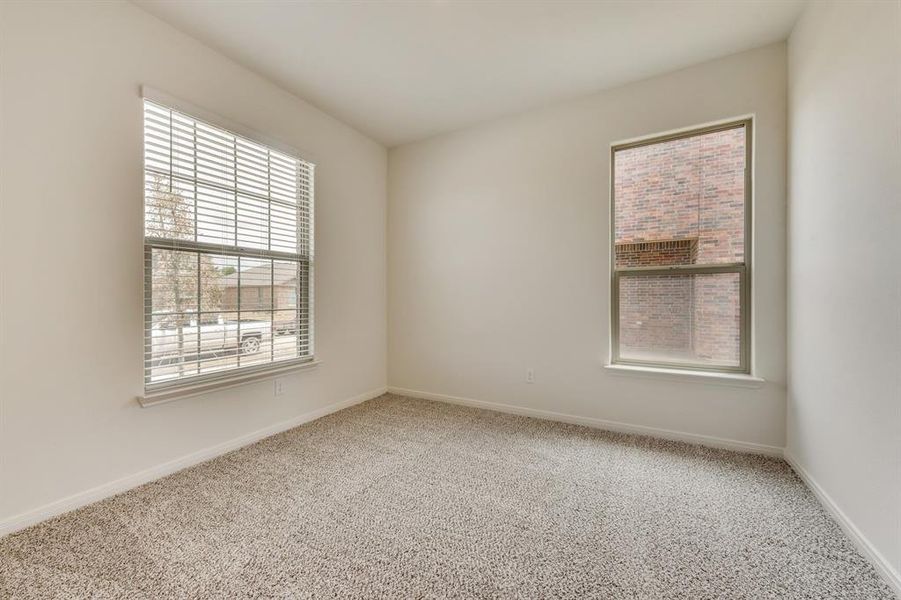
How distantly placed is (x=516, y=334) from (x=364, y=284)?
5.22 feet

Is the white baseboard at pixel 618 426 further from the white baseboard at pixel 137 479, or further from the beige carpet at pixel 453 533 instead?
the white baseboard at pixel 137 479

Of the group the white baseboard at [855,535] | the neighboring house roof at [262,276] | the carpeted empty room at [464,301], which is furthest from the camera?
the neighboring house roof at [262,276]

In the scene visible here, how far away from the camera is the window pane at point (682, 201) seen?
8.41 ft

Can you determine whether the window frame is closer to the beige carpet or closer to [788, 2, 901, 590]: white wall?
the beige carpet

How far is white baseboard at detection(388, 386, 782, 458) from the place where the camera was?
8.03 ft

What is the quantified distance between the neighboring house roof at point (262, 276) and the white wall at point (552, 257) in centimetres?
122

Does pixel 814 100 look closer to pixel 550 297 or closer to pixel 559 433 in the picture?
pixel 550 297

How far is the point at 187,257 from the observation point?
7.50 feet

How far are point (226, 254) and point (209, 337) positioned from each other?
57 centimetres

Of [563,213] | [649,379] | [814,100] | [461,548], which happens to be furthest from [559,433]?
[814,100]

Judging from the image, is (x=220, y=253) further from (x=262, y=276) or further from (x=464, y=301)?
(x=464, y=301)

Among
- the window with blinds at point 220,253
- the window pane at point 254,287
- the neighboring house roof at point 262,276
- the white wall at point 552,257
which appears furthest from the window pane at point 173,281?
the white wall at point 552,257

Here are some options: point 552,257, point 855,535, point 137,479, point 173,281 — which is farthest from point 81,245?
point 855,535

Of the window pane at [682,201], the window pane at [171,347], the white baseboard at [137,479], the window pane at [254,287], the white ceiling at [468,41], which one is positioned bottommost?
the white baseboard at [137,479]
